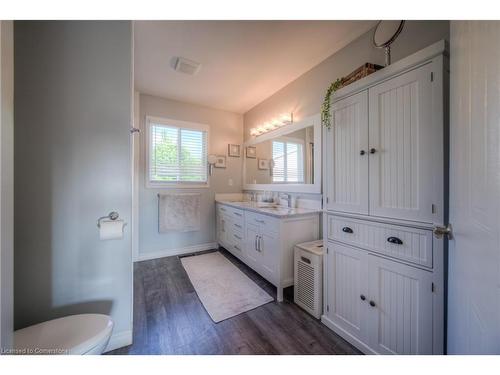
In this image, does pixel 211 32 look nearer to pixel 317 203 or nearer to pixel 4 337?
pixel 317 203

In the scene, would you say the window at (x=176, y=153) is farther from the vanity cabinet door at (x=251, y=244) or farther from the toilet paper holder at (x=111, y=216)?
the toilet paper holder at (x=111, y=216)

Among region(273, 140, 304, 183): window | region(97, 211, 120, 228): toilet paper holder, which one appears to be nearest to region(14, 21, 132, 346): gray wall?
region(97, 211, 120, 228): toilet paper holder

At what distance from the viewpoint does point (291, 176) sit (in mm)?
2590

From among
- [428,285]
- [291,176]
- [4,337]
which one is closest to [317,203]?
[291,176]

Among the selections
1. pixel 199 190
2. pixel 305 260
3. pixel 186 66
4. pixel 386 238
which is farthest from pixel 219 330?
pixel 186 66

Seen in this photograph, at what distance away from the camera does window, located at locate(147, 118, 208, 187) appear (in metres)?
3.02

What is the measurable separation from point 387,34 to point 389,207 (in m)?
1.19

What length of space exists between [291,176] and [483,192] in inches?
81.7

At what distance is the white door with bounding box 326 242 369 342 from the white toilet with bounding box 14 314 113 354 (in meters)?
1.47

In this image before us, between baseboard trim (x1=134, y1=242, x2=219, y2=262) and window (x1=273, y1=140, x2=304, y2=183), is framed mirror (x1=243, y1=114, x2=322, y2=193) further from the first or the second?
baseboard trim (x1=134, y1=242, x2=219, y2=262)

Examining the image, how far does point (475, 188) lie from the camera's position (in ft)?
1.87

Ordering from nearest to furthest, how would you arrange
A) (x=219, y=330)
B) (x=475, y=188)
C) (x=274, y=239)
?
1. (x=475, y=188)
2. (x=219, y=330)
3. (x=274, y=239)

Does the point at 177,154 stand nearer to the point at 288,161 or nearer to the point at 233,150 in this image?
the point at 233,150
